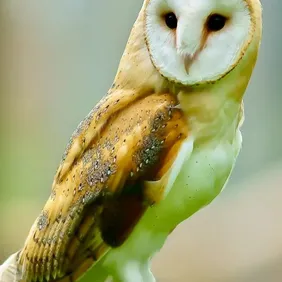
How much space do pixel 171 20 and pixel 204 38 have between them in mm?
49

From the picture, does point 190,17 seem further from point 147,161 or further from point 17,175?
point 17,175

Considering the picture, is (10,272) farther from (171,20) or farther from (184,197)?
(171,20)

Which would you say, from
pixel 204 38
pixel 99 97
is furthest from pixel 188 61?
pixel 99 97

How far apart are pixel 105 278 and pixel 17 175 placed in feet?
2.72

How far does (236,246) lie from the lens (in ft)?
5.13

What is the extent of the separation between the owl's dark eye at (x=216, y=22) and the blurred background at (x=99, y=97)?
699 millimetres

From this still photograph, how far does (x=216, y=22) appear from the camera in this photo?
779 millimetres

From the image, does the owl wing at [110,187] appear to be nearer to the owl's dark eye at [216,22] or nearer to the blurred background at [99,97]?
the owl's dark eye at [216,22]

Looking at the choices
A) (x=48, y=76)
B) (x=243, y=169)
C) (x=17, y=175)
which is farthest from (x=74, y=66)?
(x=243, y=169)

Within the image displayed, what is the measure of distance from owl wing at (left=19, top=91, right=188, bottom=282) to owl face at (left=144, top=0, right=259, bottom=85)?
49 millimetres

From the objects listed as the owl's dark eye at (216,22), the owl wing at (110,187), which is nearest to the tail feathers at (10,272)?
the owl wing at (110,187)

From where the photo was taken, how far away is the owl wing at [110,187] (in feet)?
2.54

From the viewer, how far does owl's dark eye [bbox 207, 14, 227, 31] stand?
30.5 inches

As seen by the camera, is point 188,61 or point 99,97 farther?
point 99,97
